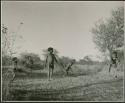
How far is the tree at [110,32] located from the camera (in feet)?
11.6

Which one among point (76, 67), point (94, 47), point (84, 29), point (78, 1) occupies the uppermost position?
point (78, 1)

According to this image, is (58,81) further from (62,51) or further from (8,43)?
(8,43)

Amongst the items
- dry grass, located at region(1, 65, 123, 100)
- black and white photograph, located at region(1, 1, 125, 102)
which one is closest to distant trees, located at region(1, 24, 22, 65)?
black and white photograph, located at region(1, 1, 125, 102)

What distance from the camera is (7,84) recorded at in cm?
345

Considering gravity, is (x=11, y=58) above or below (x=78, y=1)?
below

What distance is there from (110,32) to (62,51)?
0.63 meters

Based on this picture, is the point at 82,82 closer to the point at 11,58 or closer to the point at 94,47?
A: the point at 94,47

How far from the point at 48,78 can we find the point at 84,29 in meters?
0.74

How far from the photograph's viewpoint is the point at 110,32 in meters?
3.57

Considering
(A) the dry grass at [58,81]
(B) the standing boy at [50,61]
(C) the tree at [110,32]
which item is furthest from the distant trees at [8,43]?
(C) the tree at [110,32]

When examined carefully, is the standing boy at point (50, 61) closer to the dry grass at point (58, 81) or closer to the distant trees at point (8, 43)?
the dry grass at point (58, 81)

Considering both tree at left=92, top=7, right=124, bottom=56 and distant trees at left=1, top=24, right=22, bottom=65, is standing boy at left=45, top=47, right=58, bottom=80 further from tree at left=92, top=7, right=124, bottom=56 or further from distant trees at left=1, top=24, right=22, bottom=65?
tree at left=92, top=7, right=124, bottom=56

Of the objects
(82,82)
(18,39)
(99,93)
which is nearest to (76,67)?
(82,82)

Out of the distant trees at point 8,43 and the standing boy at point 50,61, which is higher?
the distant trees at point 8,43
